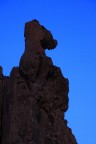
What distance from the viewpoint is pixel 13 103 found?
13758mm

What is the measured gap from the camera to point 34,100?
14.0 m

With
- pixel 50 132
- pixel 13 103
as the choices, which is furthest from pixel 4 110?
pixel 50 132

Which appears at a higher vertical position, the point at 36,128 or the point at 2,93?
the point at 2,93

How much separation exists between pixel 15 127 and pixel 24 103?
0.77 meters

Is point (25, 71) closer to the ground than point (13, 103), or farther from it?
farther from it

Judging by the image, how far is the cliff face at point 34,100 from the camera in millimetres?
13523

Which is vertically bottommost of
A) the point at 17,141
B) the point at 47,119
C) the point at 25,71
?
the point at 17,141

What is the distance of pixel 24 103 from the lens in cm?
1377

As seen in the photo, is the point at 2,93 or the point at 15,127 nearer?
the point at 15,127

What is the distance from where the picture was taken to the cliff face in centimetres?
1352

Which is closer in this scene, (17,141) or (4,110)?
(17,141)

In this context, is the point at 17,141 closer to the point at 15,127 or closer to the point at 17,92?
the point at 15,127

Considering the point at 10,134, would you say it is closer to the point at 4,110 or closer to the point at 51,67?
the point at 4,110

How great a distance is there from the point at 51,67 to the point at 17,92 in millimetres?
1463
